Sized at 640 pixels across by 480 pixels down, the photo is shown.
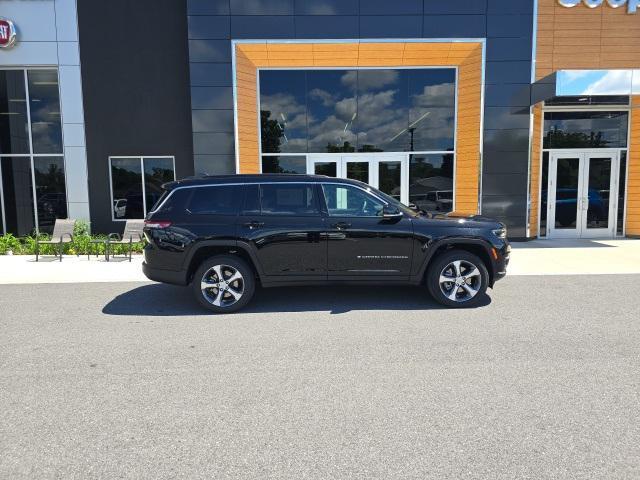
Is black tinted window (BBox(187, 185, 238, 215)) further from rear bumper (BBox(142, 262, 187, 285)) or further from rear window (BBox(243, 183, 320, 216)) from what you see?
rear bumper (BBox(142, 262, 187, 285))

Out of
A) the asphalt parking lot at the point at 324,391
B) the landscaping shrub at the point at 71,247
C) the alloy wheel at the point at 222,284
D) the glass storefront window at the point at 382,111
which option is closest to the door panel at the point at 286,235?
the alloy wheel at the point at 222,284

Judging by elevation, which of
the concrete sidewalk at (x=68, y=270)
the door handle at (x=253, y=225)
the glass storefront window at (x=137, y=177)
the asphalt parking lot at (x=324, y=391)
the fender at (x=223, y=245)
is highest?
the glass storefront window at (x=137, y=177)

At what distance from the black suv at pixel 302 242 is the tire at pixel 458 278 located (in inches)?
0.5

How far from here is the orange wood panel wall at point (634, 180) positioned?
41.5 ft

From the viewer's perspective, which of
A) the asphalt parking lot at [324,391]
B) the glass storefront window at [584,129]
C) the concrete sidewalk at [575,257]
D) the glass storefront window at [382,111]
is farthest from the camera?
the glass storefront window at [382,111]

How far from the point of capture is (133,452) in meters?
2.77

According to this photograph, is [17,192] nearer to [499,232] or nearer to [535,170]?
[499,232]

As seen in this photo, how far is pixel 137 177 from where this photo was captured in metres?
13.0

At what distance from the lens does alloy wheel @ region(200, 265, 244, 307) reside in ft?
19.5

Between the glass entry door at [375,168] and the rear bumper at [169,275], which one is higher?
the glass entry door at [375,168]

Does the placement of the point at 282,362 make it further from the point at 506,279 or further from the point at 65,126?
the point at 65,126

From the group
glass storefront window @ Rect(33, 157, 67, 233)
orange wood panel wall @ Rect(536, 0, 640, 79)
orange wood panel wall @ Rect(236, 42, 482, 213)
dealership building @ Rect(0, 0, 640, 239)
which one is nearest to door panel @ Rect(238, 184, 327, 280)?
dealership building @ Rect(0, 0, 640, 239)

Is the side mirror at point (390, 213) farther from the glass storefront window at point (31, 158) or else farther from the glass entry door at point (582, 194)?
the glass storefront window at point (31, 158)

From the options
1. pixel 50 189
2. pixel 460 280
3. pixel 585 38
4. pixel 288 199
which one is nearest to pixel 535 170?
pixel 585 38
